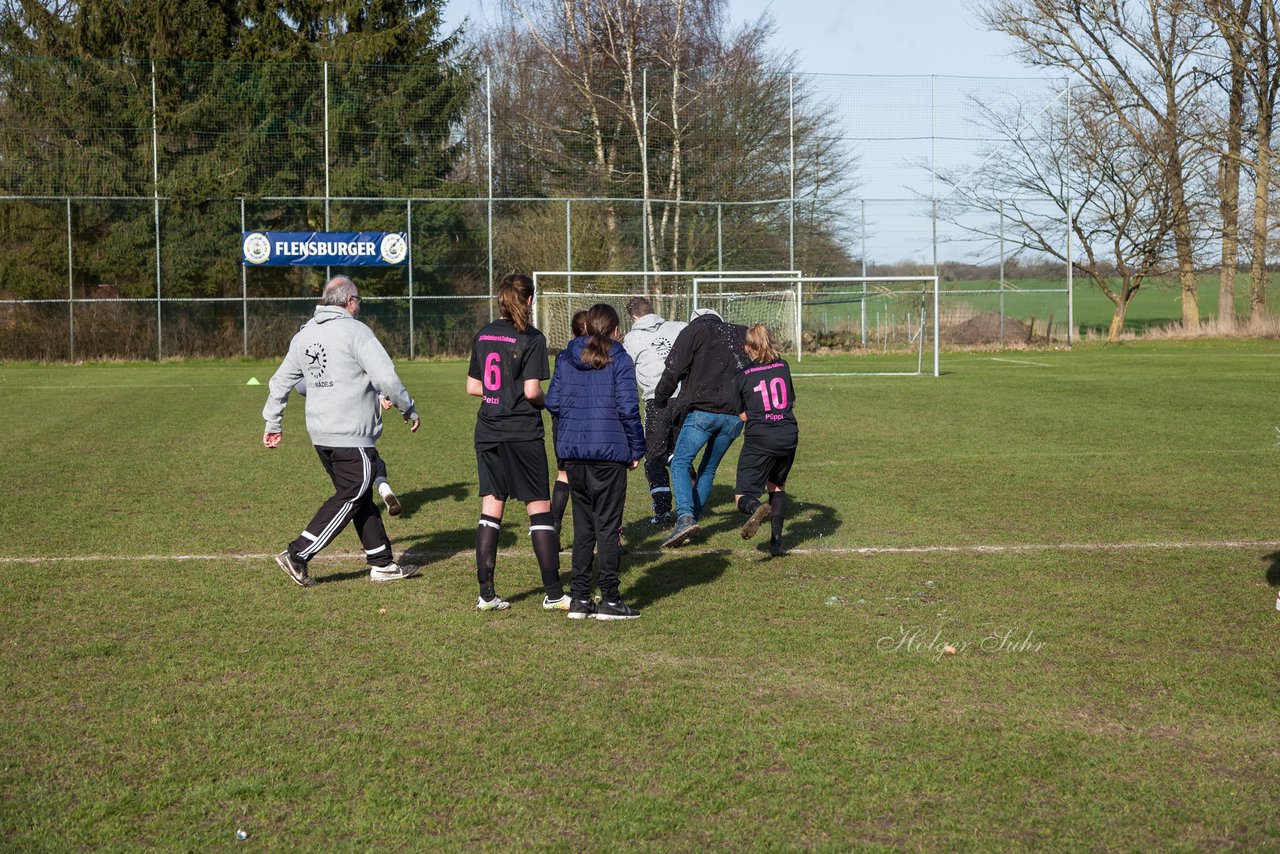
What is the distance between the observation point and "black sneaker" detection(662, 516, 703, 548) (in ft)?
27.4

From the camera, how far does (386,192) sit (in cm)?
3362

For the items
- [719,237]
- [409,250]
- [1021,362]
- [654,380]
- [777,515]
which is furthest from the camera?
[719,237]

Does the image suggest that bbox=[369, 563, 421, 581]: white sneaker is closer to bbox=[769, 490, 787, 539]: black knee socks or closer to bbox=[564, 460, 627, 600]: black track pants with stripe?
bbox=[564, 460, 627, 600]: black track pants with stripe

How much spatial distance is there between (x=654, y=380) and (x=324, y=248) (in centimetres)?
2474

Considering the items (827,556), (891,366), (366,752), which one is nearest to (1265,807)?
(366,752)

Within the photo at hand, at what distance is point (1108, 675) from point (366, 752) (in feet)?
10.1

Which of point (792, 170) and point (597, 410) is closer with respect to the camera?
point (597, 410)

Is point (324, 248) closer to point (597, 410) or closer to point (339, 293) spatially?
point (339, 293)

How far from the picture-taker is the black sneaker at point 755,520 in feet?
25.8

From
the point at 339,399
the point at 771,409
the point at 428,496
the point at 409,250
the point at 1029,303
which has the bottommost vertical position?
the point at 428,496

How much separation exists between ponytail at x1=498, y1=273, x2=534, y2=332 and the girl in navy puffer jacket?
33 centimetres

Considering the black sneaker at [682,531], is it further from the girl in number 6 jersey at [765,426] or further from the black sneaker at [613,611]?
the black sneaker at [613,611]

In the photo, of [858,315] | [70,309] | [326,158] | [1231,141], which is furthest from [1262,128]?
[70,309]

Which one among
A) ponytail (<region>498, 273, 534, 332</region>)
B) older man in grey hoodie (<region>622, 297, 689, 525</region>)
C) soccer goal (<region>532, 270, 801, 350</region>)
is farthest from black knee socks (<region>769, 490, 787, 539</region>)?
soccer goal (<region>532, 270, 801, 350</region>)
